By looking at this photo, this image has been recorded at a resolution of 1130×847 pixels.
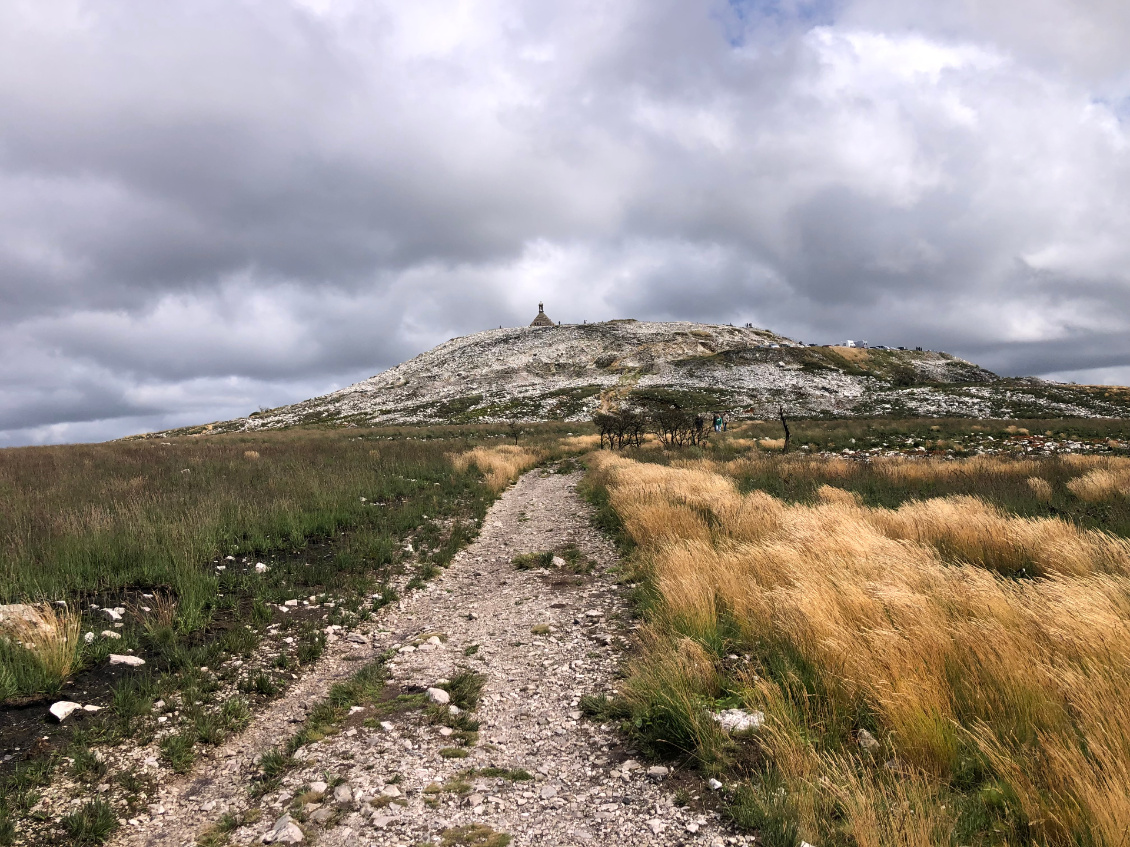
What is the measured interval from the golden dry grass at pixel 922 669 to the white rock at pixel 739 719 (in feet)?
0.40

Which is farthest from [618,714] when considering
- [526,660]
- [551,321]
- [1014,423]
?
[551,321]

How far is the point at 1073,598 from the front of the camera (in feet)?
16.2

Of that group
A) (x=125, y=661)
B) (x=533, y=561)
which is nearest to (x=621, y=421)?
(x=533, y=561)

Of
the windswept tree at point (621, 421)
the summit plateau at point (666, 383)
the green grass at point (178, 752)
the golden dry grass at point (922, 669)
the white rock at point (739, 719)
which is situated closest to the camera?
the golden dry grass at point (922, 669)

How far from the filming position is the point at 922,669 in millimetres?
4281

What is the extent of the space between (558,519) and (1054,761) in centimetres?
1290

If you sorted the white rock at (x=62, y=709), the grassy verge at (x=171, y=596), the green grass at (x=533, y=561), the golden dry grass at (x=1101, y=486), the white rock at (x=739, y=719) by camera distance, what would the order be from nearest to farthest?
the white rock at (x=739, y=719)
the grassy verge at (x=171, y=596)
the white rock at (x=62, y=709)
the green grass at (x=533, y=561)
the golden dry grass at (x=1101, y=486)

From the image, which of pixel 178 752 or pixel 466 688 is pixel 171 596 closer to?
pixel 178 752

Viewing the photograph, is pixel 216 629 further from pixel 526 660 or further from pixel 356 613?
pixel 526 660

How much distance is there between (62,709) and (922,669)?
743 cm

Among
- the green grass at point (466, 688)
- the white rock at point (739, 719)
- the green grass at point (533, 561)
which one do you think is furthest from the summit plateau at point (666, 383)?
the white rock at point (739, 719)

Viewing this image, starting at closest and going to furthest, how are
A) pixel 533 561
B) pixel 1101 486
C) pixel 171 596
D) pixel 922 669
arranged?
pixel 922 669, pixel 171 596, pixel 533 561, pixel 1101 486

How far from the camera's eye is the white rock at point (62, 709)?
15.9 feet

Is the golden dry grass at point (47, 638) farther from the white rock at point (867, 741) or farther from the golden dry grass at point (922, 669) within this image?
the white rock at point (867, 741)
